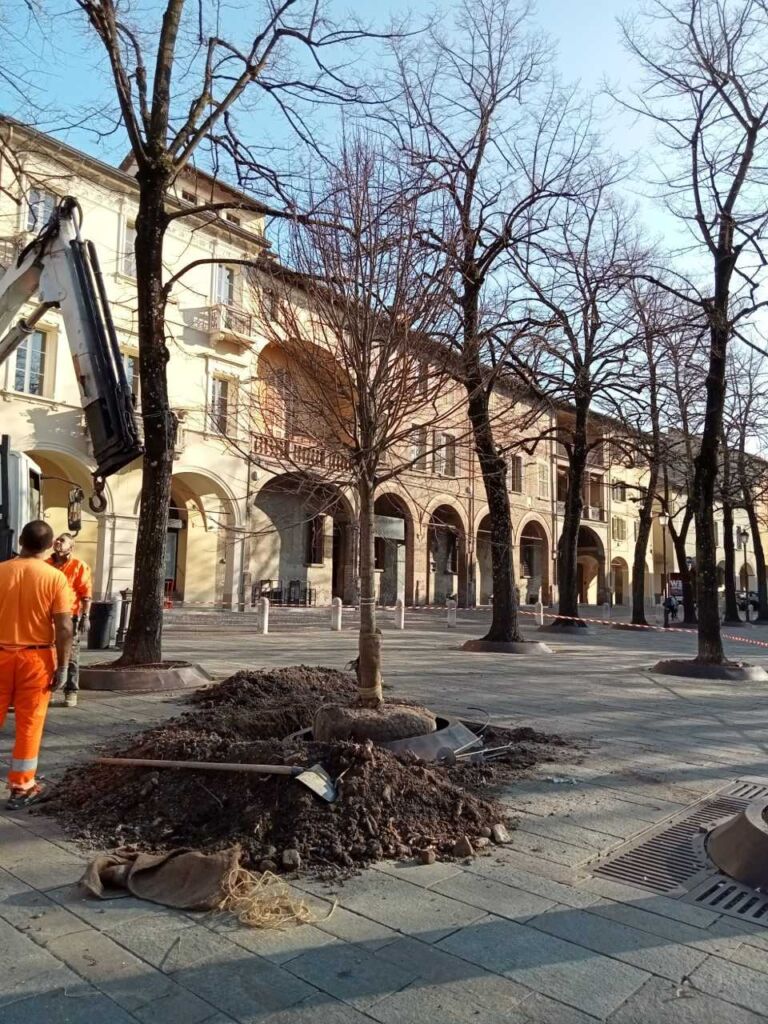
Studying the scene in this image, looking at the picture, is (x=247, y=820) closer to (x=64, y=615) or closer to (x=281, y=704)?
(x=64, y=615)

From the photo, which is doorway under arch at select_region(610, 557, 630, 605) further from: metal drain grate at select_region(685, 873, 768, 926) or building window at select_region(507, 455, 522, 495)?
metal drain grate at select_region(685, 873, 768, 926)

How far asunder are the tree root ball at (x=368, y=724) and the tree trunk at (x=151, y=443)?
4.82 metres

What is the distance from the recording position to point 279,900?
321cm

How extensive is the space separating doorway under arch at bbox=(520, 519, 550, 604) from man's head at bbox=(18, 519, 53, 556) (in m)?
37.5

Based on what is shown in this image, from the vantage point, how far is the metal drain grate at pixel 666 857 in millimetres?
3682

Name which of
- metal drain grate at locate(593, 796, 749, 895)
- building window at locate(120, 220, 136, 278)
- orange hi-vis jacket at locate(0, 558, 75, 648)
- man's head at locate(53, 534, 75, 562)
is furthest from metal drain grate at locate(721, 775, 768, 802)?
building window at locate(120, 220, 136, 278)

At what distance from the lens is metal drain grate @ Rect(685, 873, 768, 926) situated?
3.29 m

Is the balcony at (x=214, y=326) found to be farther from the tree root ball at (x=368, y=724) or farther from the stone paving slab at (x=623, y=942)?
the stone paving slab at (x=623, y=942)

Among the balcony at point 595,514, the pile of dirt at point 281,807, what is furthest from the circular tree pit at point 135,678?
the balcony at point 595,514

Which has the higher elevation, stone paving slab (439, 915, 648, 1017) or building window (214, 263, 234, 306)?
building window (214, 263, 234, 306)

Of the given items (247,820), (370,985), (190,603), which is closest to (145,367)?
(247,820)

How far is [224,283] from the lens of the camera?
2691cm

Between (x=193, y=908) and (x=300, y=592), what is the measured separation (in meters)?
26.6

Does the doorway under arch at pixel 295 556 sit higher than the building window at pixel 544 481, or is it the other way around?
the building window at pixel 544 481
